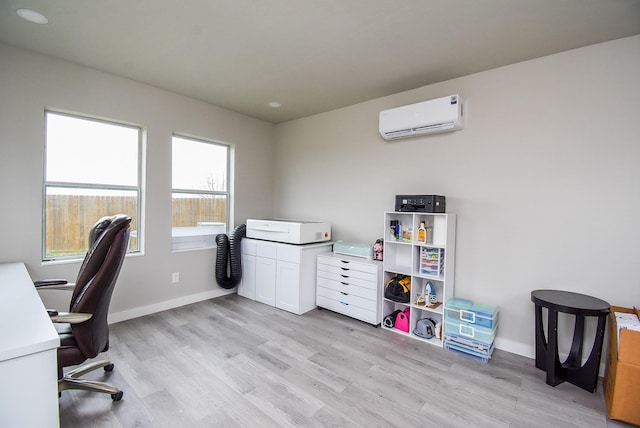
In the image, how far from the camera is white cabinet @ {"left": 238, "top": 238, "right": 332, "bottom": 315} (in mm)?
3486

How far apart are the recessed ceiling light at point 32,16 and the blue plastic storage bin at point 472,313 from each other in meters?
4.01

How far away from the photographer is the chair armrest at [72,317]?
156 cm

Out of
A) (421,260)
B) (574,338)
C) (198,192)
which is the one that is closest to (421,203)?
(421,260)

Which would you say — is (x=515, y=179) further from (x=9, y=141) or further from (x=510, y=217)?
(x=9, y=141)

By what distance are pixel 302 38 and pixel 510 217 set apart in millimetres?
2413

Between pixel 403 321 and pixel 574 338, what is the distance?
4.49 ft

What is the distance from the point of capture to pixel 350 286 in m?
3.33

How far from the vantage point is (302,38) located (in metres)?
2.34

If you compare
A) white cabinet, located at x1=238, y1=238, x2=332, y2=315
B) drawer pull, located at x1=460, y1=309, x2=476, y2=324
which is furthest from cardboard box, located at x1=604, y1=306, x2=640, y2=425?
white cabinet, located at x1=238, y1=238, x2=332, y2=315

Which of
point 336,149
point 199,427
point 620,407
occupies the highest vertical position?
point 336,149

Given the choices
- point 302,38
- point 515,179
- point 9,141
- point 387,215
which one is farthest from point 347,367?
point 9,141

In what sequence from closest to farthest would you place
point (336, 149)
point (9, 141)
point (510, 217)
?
1. point (9, 141)
2. point (510, 217)
3. point (336, 149)

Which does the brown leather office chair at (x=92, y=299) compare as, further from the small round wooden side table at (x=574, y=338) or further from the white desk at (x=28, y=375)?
the small round wooden side table at (x=574, y=338)

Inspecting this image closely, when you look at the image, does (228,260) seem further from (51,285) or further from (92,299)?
(92,299)
